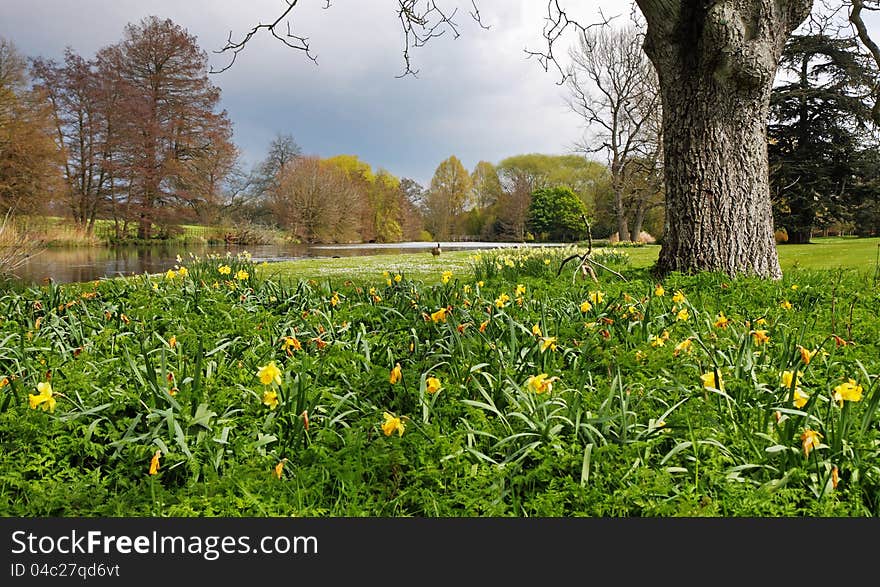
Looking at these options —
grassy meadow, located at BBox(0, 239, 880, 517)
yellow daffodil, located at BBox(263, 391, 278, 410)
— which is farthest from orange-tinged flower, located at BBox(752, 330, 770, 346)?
yellow daffodil, located at BBox(263, 391, 278, 410)

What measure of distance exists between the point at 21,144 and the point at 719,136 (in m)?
17.0

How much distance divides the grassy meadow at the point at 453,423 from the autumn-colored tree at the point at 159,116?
2090 cm

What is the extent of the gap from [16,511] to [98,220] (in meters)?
24.6

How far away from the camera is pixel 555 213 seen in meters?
31.7

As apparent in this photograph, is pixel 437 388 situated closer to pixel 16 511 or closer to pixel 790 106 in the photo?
pixel 16 511

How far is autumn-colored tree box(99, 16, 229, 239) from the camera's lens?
20094 millimetres

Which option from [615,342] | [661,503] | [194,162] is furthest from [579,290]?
[194,162]

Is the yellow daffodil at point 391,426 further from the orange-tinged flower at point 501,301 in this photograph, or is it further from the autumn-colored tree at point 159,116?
the autumn-colored tree at point 159,116

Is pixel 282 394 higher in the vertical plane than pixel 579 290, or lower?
lower

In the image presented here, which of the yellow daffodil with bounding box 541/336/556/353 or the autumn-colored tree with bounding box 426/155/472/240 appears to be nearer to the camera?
the yellow daffodil with bounding box 541/336/556/353

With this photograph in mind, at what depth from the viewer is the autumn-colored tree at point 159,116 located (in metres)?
20.1

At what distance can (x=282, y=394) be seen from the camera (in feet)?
5.96

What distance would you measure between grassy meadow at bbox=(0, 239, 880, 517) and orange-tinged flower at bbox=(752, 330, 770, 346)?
0.06 ft

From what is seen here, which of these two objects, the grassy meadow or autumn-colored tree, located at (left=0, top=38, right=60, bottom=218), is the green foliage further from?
the grassy meadow
